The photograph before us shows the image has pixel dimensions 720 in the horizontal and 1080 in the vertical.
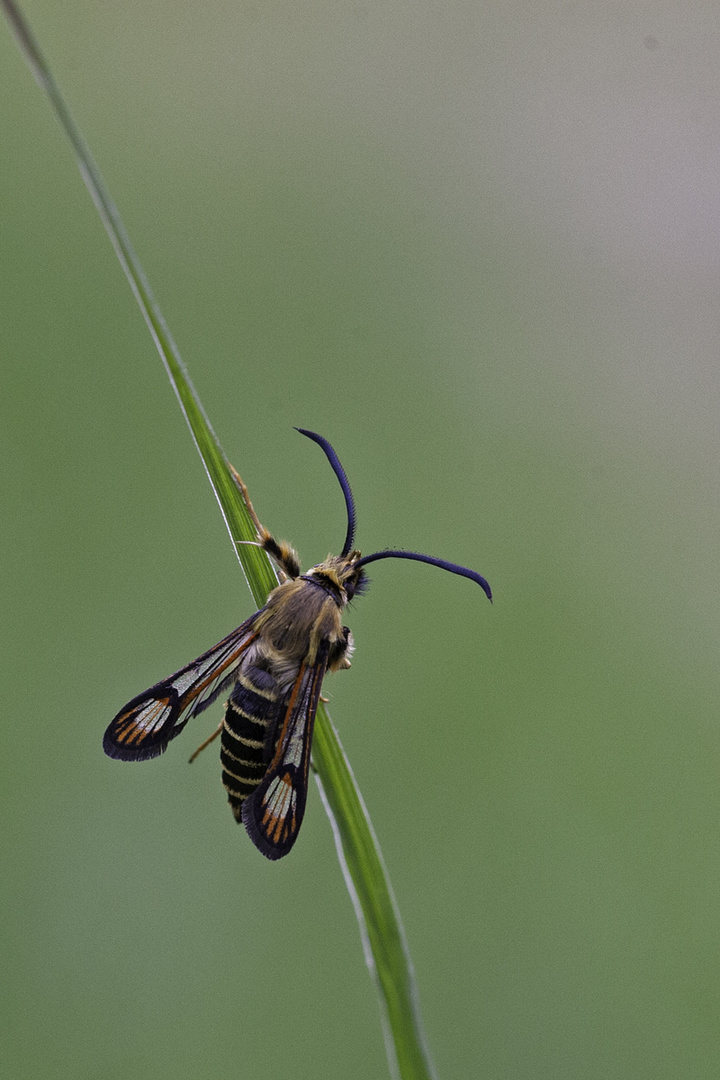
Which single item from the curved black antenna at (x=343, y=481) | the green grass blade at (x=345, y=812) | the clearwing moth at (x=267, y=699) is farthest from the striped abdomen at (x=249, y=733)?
the curved black antenna at (x=343, y=481)

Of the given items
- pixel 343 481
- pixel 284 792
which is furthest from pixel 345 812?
pixel 343 481

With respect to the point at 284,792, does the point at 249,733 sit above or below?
above

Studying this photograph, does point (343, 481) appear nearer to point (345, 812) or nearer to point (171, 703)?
point (171, 703)

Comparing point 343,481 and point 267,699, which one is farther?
point 343,481

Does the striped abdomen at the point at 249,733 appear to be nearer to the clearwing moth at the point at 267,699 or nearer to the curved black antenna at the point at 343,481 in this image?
the clearwing moth at the point at 267,699

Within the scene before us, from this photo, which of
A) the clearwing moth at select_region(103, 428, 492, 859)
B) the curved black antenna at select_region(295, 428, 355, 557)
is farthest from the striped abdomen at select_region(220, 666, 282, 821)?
the curved black antenna at select_region(295, 428, 355, 557)

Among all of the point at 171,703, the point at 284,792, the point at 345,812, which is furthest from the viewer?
the point at 171,703

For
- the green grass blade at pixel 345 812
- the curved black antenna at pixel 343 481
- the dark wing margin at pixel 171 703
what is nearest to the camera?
the green grass blade at pixel 345 812
